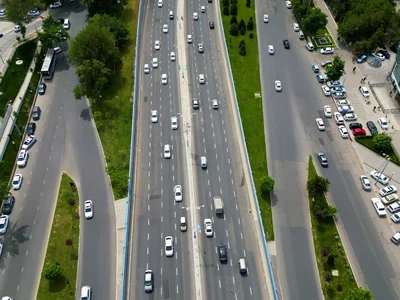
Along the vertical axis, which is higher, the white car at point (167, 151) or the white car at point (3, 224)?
the white car at point (167, 151)

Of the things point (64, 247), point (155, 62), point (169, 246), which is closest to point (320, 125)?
point (169, 246)

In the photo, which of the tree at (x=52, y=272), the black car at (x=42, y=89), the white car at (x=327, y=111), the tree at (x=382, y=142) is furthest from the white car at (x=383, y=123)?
the black car at (x=42, y=89)

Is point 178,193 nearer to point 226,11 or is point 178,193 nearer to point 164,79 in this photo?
point 164,79

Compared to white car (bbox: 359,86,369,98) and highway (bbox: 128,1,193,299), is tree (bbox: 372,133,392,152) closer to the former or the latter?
white car (bbox: 359,86,369,98)

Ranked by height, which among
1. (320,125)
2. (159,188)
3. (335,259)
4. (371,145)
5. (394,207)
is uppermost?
(320,125)

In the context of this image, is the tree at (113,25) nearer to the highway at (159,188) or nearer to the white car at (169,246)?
the highway at (159,188)

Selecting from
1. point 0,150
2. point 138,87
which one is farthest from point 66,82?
point 0,150

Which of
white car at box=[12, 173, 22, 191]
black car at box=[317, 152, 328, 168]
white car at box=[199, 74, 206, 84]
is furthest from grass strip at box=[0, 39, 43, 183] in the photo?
black car at box=[317, 152, 328, 168]
